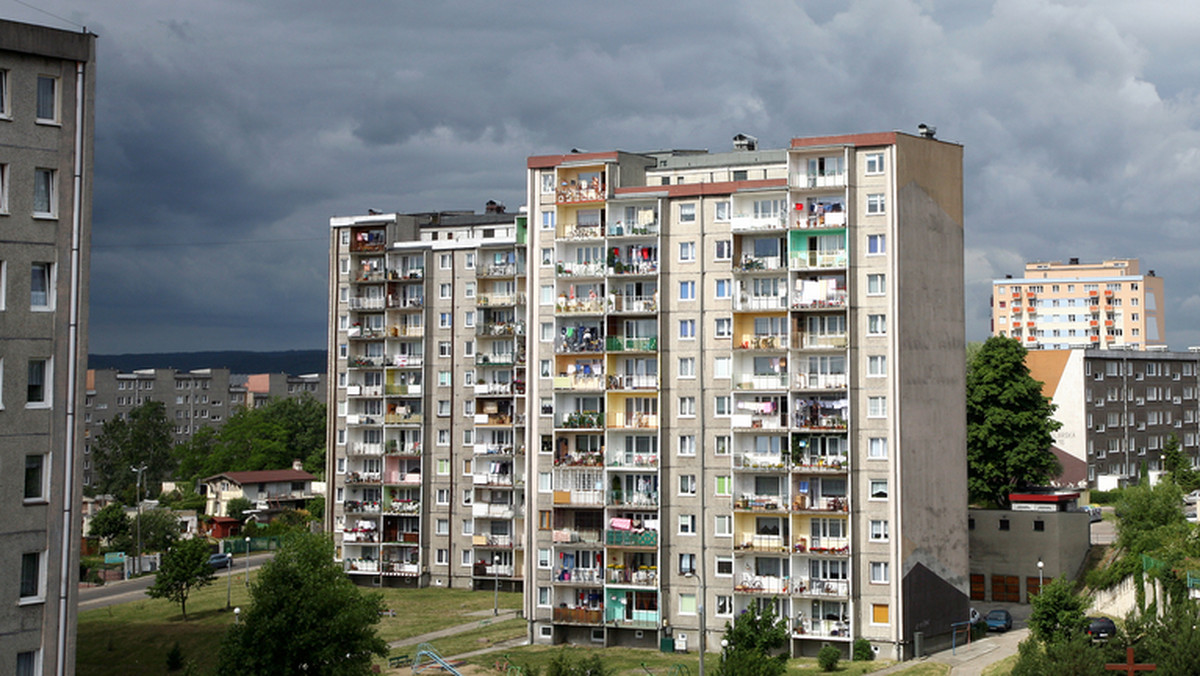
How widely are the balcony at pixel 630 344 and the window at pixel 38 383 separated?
45.1 m

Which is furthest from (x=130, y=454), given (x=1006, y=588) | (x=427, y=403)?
(x=1006, y=588)

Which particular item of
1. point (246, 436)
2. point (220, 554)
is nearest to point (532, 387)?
point (220, 554)

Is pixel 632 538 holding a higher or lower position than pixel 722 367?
lower

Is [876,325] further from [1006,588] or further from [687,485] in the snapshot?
[1006,588]

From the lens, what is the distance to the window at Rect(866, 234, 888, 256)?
76.1m

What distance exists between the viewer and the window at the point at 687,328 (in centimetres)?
8069

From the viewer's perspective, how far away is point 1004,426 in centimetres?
10056

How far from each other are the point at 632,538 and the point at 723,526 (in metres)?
6.05

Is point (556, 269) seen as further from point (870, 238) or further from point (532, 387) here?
point (870, 238)

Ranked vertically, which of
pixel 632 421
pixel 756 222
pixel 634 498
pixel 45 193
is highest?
pixel 756 222

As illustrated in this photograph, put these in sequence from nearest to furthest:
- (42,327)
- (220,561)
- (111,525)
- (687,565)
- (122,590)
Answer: (42,327) < (687,565) < (122,590) < (220,561) < (111,525)

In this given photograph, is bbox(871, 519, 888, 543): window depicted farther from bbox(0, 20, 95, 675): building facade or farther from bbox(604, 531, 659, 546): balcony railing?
bbox(0, 20, 95, 675): building facade

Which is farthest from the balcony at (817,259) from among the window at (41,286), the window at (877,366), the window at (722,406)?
the window at (41,286)

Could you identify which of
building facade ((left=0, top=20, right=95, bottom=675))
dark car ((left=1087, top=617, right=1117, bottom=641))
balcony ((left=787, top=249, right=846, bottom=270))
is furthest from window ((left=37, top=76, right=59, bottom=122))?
dark car ((left=1087, top=617, right=1117, bottom=641))
